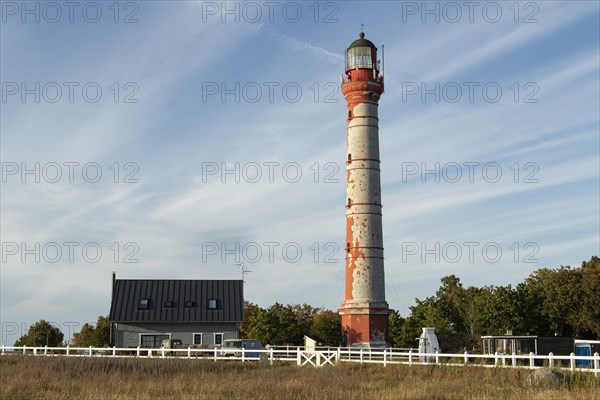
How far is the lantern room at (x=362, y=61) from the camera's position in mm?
52250

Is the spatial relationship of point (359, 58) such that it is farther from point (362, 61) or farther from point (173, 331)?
point (173, 331)

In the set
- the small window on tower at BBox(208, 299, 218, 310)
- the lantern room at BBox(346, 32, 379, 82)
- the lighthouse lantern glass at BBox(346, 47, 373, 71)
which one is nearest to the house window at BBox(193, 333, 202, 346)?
the small window on tower at BBox(208, 299, 218, 310)

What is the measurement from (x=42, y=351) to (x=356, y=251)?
2139cm

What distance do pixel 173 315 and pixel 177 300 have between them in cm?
149

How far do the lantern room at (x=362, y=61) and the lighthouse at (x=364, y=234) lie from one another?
96cm

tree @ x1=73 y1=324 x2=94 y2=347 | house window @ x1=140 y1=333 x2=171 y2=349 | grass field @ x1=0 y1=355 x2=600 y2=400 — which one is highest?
grass field @ x1=0 y1=355 x2=600 y2=400

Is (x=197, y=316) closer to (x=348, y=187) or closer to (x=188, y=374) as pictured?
(x=348, y=187)

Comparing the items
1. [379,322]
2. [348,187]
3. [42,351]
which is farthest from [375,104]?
[42,351]

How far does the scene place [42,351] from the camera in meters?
46.0

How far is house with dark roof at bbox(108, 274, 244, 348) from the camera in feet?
177

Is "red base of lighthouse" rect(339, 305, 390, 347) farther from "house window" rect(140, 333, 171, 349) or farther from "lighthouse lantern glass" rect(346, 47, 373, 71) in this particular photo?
"lighthouse lantern glass" rect(346, 47, 373, 71)

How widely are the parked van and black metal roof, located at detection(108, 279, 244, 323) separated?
1037cm

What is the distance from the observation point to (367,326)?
48844mm

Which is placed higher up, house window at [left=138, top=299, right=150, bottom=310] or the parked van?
house window at [left=138, top=299, right=150, bottom=310]
